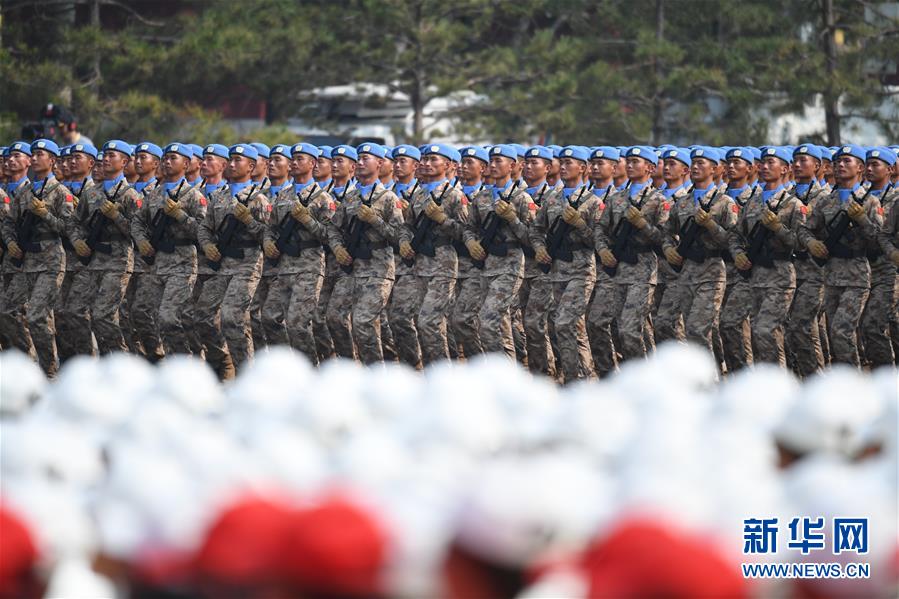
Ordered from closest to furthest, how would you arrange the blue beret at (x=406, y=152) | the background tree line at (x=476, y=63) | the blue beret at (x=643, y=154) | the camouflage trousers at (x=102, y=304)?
the blue beret at (x=643, y=154) < the camouflage trousers at (x=102, y=304) < the blue beret at (x=406, y=152) < the background tree line at (x=476, y=63)

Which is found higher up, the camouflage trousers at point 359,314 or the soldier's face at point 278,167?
the soldier's face at point 278,167

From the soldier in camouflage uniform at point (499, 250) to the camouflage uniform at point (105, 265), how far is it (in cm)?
273

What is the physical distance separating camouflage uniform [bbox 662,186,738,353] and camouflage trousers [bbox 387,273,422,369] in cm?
201

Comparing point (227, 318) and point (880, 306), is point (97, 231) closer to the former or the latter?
point (227, 318)

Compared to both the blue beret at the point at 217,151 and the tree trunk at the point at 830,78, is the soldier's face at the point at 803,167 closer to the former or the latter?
the blue beret at the point at 217,151

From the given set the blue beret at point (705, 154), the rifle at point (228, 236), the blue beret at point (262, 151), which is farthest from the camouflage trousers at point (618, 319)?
the blue beret at point (262, 151)

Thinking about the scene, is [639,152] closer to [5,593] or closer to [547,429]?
[547,429]

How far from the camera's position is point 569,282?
1352 centimetres

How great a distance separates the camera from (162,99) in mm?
23406

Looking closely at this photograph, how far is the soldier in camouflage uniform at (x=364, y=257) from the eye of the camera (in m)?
13.5

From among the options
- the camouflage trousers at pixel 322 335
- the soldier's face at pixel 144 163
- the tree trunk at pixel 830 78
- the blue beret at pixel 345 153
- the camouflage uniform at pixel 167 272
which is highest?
the tree trunk at pixel 830 78

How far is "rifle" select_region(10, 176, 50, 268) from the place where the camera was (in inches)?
557

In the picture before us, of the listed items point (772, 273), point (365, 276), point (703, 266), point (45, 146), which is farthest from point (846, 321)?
point (45, 146)

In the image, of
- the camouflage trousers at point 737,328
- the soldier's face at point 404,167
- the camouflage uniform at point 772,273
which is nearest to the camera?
the camouflage uniform at point 772,273
